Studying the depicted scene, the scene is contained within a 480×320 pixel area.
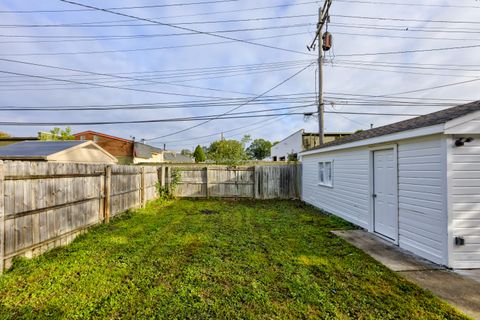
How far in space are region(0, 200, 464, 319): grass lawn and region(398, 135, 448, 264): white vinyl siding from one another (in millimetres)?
1115

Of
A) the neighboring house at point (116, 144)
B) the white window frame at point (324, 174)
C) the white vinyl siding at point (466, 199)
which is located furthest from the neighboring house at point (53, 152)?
the neighboring house at point (116, 144)

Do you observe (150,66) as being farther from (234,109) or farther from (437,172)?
(437,172)

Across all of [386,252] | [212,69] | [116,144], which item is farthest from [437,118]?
[116,144]

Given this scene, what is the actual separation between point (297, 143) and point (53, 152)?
56.9ft

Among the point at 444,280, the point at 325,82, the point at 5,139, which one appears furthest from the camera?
the point at 5,139

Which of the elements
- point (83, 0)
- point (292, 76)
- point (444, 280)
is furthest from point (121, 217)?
point (292, 76)

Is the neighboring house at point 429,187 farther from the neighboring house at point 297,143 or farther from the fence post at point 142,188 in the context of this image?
the fence post at point 142,188

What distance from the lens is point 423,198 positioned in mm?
4543

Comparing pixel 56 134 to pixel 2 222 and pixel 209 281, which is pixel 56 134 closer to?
pixel 2 222

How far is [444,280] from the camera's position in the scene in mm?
3596

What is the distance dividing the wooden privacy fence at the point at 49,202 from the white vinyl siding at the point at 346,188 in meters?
7.27

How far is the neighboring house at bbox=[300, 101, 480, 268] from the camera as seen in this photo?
4047mm

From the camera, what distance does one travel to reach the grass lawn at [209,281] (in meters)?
2.82

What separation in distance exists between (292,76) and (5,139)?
24.6 metres
